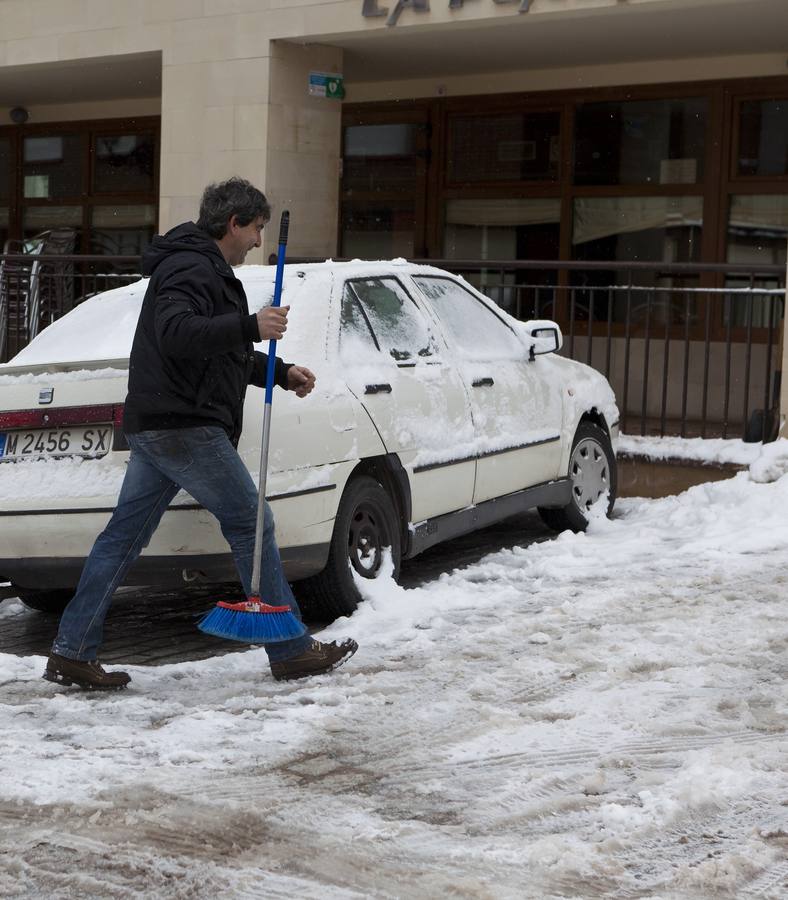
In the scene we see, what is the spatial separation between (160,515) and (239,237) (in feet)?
3.54

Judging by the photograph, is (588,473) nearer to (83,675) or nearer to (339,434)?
(339,434)

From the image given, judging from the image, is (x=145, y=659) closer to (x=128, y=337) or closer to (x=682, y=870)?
(x=128, y=337)

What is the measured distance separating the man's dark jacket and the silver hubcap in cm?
361

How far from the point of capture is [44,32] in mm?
14812

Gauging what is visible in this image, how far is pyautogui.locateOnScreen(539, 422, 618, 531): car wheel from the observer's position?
350 inches

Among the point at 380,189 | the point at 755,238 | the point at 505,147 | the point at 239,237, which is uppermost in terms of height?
the point at 505,147

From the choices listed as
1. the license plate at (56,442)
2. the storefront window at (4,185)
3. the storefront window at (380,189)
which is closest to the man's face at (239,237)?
the license plate at (56,442)

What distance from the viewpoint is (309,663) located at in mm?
5695

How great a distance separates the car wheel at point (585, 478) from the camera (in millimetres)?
8891

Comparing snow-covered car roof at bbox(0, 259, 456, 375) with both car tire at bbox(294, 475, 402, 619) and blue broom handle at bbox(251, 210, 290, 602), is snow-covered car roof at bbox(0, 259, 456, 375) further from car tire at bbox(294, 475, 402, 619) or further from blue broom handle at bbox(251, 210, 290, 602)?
blue broom handle at bbox(251, 210, 290, 602)

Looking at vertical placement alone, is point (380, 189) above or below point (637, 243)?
above

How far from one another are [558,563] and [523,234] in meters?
7.47

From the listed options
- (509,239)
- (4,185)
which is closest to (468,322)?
(509,239)

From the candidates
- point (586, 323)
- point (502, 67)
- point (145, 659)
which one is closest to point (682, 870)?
point (145, 659)
